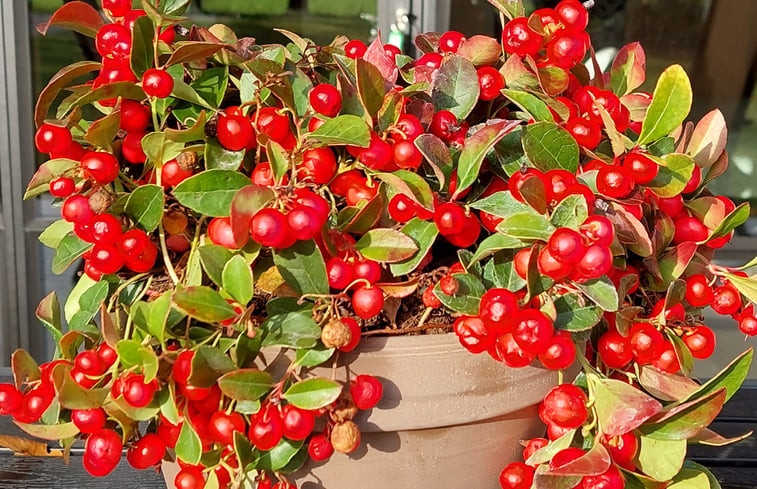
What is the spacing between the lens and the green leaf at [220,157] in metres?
0.44

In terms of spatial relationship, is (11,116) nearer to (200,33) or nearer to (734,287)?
(200,33)

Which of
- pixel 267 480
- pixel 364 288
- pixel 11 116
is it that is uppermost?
pixel 364 288

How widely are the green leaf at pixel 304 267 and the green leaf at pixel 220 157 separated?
0.06 m

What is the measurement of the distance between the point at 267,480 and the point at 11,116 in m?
1.71

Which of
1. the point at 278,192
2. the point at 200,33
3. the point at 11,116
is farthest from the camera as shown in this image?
the point at 11,116

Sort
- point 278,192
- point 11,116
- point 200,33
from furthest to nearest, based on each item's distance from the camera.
Result: point 11,116, point 200,33, point 278,192

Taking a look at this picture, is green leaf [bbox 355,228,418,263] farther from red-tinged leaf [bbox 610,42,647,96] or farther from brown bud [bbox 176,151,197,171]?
red-tinged leaf [bbox 610,42,647,96]

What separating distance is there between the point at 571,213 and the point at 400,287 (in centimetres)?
10

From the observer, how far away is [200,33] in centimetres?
50

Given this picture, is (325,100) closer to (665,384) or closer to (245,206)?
(245,206)

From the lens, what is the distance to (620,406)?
402 millimetres

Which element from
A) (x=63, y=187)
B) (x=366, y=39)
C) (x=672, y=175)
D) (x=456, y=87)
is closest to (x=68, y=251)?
(x=63, y=187)

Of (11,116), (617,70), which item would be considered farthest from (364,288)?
(11,116)

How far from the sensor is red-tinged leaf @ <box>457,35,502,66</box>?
0.50m
